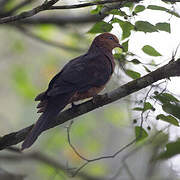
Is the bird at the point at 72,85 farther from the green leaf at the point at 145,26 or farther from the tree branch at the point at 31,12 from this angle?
the green leaf at the point at 145,26

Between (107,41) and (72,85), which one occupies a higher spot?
(72,85)

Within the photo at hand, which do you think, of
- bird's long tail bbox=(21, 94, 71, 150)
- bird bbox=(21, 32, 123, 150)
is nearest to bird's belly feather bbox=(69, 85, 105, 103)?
bird bbox=(21, 32, 123, 150)

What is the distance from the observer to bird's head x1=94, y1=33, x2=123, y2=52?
4.66 metres

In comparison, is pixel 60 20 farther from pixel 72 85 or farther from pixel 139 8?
pixel 139 8

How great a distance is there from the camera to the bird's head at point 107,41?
15.3 feet

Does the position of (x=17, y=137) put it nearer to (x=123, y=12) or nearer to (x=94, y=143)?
(x=123, y=12)

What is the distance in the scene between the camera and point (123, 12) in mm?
3170

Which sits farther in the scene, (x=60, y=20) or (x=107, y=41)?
(x=60, y=20)

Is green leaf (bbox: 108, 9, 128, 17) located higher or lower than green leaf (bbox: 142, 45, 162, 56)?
higher

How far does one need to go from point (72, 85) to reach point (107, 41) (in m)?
1.06

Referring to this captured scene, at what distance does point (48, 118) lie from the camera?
3451mm

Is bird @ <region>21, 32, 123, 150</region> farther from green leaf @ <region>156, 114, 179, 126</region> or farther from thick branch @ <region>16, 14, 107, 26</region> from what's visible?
thick branch @ <region>16, 14, 107, 26</region>

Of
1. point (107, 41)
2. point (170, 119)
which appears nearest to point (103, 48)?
point (107, 41)

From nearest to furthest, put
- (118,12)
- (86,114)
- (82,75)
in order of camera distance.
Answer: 1. (118,12)
2. (82,75)
3. (86,114)
